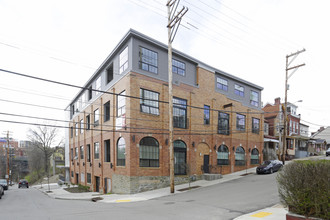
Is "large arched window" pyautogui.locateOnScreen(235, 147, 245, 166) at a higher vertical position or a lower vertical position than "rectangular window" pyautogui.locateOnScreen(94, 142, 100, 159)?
lower

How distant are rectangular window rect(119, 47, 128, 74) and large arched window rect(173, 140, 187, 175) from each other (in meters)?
8.27

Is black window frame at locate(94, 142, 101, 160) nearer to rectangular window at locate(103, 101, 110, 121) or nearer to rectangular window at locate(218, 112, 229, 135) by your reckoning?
rectangular window at locate(103, 101, 110, 121)

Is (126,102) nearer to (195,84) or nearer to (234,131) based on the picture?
(195,84)

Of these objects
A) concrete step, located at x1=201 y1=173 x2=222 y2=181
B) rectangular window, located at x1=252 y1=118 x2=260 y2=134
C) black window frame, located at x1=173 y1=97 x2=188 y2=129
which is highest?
black window frame, located at x1=173 y1=97 x2=188 y2=129

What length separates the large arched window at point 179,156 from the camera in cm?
2095

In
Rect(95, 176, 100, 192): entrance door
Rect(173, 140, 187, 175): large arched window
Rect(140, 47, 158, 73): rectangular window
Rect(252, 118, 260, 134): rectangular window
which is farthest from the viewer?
Rect(252, 118, 260, 134): rectangular window

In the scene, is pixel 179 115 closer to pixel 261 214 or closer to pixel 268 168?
pixel 268 168

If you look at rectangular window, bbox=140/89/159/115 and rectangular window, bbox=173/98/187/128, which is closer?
rectangular window, bbox=140/89/159/115

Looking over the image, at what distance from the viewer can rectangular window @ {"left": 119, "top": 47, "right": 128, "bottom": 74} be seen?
64.1 feet

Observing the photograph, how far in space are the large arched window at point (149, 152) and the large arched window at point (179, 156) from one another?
2.34 m

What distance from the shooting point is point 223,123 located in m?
26.8

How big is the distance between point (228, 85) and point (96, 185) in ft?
65.7

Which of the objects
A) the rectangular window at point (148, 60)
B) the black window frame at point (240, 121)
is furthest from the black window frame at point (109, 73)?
the black window frame at point (240, 121)

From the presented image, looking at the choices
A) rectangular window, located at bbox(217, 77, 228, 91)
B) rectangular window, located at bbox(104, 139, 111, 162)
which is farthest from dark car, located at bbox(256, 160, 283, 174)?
rectangular window, located at bbox(104, 139, 111, 162)
